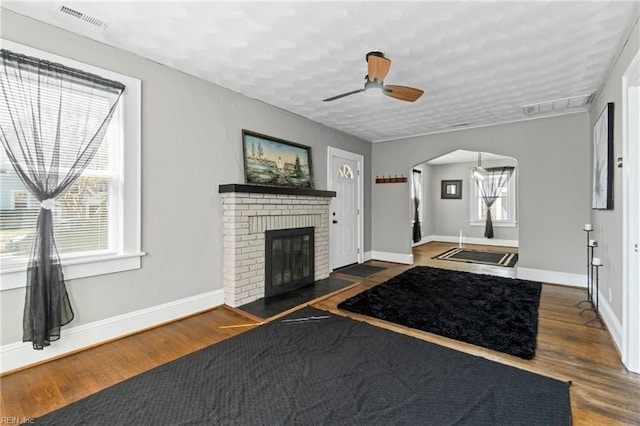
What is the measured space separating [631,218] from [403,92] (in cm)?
210

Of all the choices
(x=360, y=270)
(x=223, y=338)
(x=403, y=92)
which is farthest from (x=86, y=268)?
Answer: (x=360, y=270)

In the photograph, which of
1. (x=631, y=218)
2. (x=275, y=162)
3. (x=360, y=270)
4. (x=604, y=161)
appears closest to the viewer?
(x=631, y=218)

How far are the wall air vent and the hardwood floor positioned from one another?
2.70 metres

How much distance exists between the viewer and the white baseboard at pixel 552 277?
14.1ft

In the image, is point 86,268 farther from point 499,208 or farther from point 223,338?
point 499,208

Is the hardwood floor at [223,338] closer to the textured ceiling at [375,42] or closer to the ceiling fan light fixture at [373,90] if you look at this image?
the ceiling fan light fixture at [373,90]

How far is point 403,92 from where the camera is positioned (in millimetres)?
2908

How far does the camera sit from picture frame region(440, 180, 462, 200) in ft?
29.8

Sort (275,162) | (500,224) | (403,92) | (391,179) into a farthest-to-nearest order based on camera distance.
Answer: (500,224)
(391,179)
(275,162)
(403,92)

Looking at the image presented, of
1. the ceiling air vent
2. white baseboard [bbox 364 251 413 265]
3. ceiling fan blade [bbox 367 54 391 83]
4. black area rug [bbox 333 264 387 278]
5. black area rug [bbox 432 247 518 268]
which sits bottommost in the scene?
black area rug [bbox 333 264 387 278]

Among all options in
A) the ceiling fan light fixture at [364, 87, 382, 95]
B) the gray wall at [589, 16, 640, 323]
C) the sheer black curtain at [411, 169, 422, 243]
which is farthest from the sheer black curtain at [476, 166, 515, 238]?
the ceiling fan light fixture at [364, 87, 382, 95]

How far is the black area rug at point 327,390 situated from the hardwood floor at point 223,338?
0.14 meters

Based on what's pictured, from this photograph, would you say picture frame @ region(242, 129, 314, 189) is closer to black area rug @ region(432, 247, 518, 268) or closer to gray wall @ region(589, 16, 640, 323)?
gray wall @ region(589, 16, 640, 323)

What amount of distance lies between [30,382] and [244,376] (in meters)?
1.49
